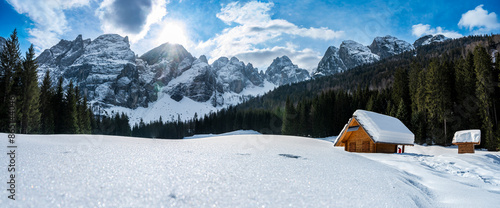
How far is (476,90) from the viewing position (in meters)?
34.0

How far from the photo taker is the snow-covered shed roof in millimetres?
18953

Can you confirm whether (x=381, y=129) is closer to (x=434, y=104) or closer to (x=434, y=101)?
(x=434, y=104)

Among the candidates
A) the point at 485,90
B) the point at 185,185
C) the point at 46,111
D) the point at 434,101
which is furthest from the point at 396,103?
the point at 46,111

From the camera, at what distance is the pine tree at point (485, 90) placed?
31453 mm

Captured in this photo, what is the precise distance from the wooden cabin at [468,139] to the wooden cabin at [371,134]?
641 centimetres

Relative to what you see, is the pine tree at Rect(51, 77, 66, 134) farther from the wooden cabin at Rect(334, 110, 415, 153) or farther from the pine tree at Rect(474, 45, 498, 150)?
the pine tree at Rect(474, 45, 498, 150)

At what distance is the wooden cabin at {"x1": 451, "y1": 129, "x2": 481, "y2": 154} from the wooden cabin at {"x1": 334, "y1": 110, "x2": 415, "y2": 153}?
6406 millimetres

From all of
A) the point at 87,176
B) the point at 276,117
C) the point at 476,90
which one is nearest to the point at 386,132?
the point at 87,176

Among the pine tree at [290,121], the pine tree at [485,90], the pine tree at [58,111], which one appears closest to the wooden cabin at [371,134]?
the pine tree at [485,90]

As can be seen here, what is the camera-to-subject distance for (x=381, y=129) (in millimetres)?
19125

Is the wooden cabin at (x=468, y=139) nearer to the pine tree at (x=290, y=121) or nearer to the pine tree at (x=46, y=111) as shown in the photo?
the pine tree at (x=290, y=121)

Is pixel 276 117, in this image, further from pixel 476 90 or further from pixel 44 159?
pixel 44 159

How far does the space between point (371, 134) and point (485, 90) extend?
91.2ft

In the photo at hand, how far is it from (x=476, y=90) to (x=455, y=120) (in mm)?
5670
